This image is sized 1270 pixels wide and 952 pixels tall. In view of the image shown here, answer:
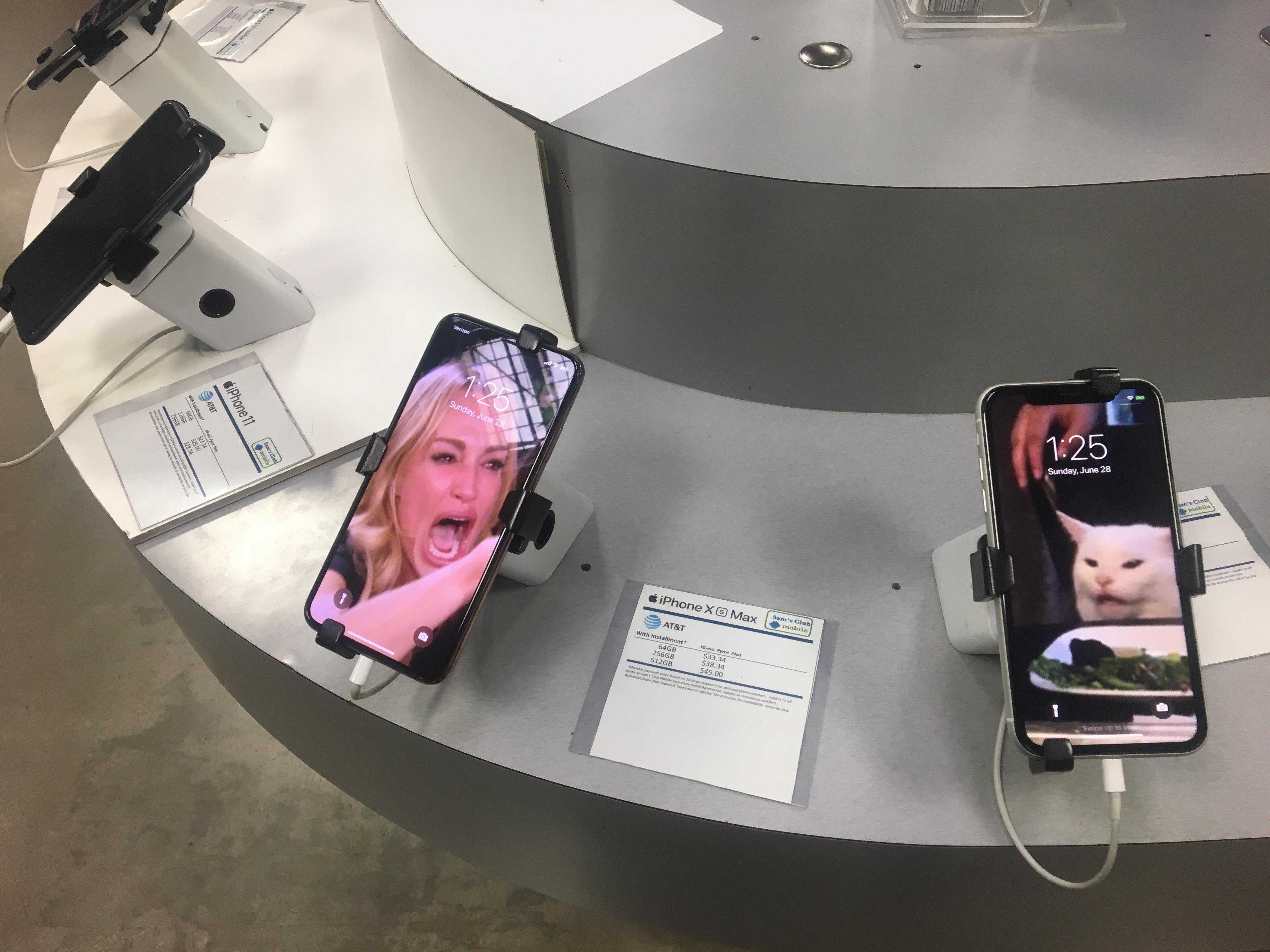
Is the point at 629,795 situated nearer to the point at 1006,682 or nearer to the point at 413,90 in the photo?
the point at 1006,682

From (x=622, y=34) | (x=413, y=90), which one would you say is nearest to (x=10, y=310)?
(x=413, y=90)

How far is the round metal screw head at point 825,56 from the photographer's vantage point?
78 cm

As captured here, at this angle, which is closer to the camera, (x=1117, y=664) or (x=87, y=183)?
(x=1117, y=664)

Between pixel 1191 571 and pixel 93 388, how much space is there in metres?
1.03

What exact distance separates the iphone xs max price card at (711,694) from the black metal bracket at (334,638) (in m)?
0.19

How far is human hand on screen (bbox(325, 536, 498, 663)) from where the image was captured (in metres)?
0.64

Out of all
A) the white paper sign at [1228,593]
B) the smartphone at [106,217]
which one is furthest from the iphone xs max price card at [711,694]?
the smartphone at [106,217]

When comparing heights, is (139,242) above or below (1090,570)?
above

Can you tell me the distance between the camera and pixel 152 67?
0.93 m

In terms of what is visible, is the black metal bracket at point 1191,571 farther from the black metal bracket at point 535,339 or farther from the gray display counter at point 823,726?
the black metal bracket at point 535,339

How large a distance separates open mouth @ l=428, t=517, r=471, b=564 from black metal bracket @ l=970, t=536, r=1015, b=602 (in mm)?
382

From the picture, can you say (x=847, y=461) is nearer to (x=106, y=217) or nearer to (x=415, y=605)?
(x=415, y=605)

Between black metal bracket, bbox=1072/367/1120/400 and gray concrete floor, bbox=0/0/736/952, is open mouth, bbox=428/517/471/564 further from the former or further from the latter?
gray concrete floor, bbox=0/0/736/952

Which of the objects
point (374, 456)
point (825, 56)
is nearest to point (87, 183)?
point (374, 456)
